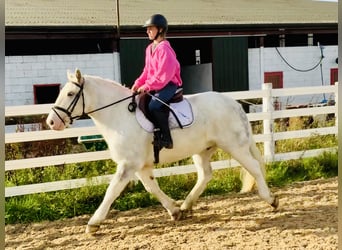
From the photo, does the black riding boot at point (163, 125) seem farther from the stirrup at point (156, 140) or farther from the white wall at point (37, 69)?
the white wall at point (37, 69)

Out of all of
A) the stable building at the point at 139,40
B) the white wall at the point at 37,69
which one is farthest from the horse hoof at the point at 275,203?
the white wall at the point at 37,69

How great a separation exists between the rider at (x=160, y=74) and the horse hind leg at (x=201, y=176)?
2.38 ft

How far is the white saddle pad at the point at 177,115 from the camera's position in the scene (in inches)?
193

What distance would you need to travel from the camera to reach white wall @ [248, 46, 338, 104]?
15867mm

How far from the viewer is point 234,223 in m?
5.05

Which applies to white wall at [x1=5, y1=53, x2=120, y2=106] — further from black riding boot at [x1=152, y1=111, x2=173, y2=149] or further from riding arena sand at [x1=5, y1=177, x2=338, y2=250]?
black riding boot at [x1=152, y1=111, x2=173, y2=149]

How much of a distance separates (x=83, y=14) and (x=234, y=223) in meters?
11.3

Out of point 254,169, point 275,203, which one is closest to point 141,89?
point 254,169

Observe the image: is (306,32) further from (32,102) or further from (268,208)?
(268,208)

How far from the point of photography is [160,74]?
15.8ft

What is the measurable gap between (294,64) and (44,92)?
785 cm

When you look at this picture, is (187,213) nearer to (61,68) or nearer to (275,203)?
(275,203)

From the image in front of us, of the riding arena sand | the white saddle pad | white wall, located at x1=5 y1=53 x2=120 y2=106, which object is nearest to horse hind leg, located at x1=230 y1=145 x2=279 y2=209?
the riding arena sand

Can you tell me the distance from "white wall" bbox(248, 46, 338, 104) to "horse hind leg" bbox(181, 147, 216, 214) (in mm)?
10354
